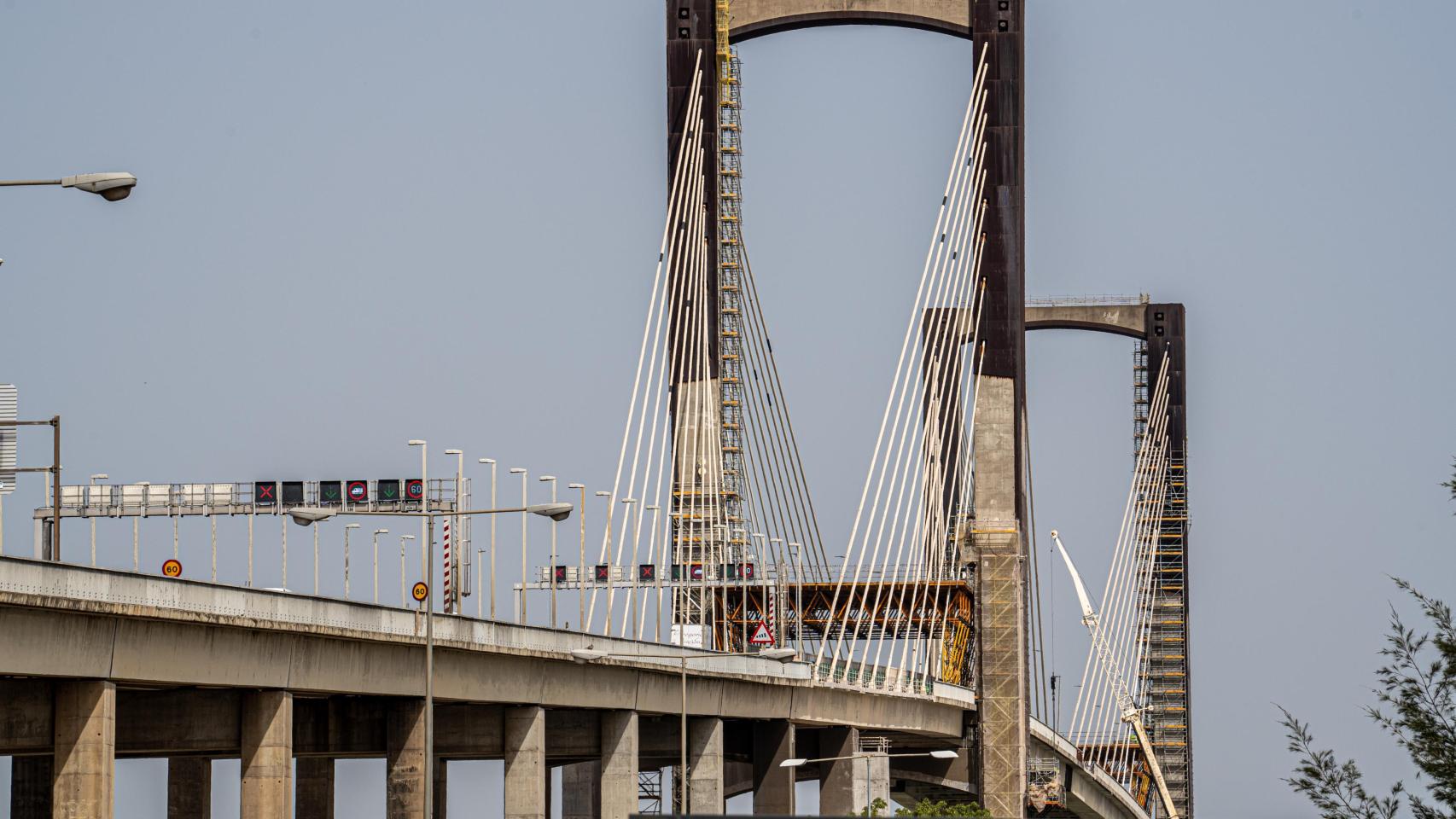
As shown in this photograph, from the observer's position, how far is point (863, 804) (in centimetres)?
11112

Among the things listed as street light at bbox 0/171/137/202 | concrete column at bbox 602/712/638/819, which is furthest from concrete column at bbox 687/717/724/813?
street light at bbox 0/171/137/202

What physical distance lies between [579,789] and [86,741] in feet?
254

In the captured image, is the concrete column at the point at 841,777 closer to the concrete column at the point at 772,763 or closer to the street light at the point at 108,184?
the concrete column at the point at 772,763

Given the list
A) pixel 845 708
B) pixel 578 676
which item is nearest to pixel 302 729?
pixel 578 676

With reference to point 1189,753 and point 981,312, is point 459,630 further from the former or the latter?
point 1189,753

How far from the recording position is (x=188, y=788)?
8269cm

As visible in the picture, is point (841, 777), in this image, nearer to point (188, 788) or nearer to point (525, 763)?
point (525, 763)

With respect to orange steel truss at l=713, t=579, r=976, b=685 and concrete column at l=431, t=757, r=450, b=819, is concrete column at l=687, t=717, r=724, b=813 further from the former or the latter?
orange steel truss at l=713, t=579, r=976, b=685

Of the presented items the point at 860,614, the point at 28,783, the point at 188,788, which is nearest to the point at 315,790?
the point at 188,788

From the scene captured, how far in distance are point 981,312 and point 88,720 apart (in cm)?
6735

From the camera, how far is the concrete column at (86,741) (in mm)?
53094

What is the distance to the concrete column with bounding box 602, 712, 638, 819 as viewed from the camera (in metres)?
85.6

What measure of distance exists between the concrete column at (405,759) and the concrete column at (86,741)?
55.2ft

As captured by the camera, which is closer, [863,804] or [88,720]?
[88,720]
